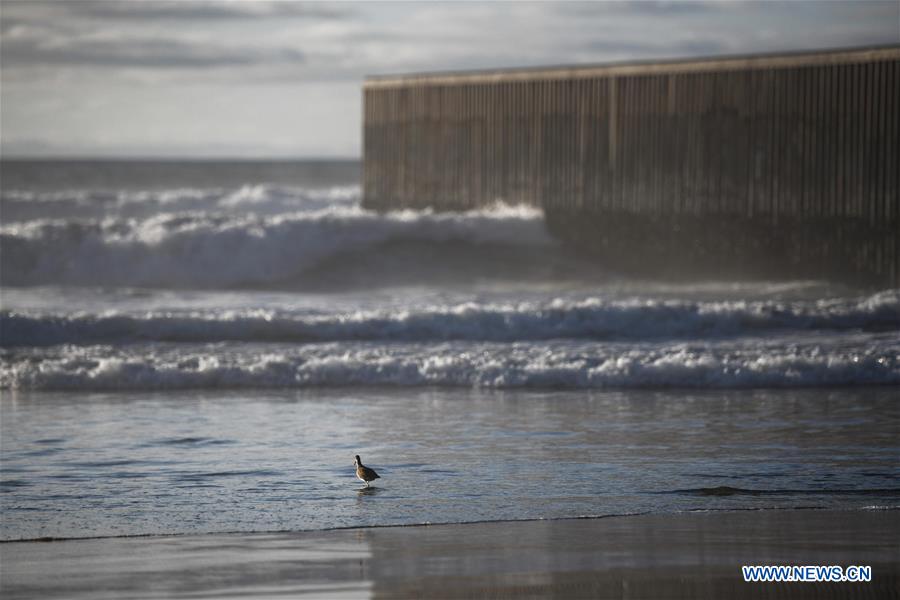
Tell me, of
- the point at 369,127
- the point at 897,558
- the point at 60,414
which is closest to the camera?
the point at 897,558

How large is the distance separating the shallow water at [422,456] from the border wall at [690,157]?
886 cm

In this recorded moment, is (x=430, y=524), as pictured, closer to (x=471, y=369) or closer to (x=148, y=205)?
(x=471, y=369)

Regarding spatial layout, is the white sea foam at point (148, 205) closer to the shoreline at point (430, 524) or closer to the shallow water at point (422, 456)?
the shallow water at point (422, 456)

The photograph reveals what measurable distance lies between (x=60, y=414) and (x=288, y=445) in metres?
2.61

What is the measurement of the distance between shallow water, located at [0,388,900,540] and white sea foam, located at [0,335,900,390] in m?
0.48

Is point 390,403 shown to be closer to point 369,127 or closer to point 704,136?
point 704,136

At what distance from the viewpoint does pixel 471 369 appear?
1365 centimetres

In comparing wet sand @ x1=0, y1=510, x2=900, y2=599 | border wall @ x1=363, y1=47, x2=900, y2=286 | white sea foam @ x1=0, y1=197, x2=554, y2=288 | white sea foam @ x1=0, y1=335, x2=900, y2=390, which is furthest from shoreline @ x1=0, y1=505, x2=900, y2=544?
white sea foam @ x1=0, y1=197, x2=554, y2=288

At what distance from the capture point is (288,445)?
1005 centimetres

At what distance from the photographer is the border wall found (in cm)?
2100

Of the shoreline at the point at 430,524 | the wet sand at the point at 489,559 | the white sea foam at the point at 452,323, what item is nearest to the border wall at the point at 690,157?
the white sea foam at the point at 452,323

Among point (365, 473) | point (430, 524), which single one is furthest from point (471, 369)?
point (430, 524)

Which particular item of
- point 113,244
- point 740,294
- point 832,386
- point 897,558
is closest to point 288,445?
point 897,558

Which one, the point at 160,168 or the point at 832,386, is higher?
the point at 160,168
